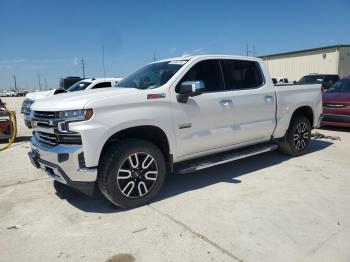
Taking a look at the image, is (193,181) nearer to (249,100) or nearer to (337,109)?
(249,100)

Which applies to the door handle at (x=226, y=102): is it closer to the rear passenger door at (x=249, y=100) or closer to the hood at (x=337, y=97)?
the rear passenger door at (x=249, y=100)

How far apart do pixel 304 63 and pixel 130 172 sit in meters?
31.7

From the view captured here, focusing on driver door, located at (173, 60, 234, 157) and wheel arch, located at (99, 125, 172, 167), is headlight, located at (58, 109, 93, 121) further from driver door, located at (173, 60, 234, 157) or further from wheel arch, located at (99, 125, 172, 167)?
driver door, located at (173, 60, 234, 157)

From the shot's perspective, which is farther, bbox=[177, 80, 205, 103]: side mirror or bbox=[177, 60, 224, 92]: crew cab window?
bbox=[177, 60, 224, 92]: crew cab window

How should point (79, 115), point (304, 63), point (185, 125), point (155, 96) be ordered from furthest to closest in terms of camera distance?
point (304, 63), point (185, 125), point (155, 96), point (79, 115)

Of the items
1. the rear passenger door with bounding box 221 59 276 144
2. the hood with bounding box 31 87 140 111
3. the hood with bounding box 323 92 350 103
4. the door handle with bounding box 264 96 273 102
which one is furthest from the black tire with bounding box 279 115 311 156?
the hood with bounding box 31 87 140 111

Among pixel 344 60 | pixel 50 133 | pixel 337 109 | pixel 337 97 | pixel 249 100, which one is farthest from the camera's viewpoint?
pixel 344 60

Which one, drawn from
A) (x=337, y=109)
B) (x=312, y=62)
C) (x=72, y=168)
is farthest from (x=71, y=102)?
(x=312, y=62)

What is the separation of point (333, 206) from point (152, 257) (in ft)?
7.97

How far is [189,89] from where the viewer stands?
14.5 feet

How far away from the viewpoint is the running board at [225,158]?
186 inches

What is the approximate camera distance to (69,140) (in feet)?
12.8

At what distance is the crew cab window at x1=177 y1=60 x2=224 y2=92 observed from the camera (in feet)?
16.2

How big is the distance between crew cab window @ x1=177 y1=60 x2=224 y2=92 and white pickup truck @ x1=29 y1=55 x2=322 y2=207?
14mm
